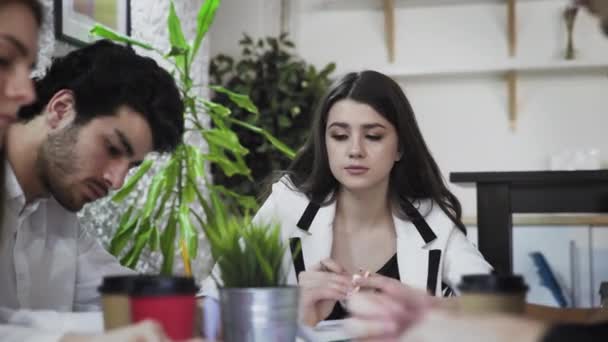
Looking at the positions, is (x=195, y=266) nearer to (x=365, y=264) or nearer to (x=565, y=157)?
(x=365, y=264)

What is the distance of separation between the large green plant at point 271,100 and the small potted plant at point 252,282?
3630 mm

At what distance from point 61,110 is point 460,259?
3.76 feet

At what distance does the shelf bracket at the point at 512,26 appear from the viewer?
5.05 meters

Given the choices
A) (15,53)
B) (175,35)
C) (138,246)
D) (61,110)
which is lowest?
(138,246)

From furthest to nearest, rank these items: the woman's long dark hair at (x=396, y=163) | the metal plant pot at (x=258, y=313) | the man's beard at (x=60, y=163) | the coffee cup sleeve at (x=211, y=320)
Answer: the woman's long dark hair at (x=396, y=163) < the man's beard at (x=60, y=163) < the coffee cup sleeve at (x=211, y=320) < the metal plant pot at (x=258, y=313)

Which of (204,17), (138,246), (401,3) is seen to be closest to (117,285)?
(138,246)

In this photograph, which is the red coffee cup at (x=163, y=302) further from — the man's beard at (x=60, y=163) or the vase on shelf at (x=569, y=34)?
the vase on shelf at (x=569, y=34)

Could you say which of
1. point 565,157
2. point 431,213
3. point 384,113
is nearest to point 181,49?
point 384,113

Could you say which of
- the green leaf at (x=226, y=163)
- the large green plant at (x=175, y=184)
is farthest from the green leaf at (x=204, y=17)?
the green leaf at (x=226, y=163)

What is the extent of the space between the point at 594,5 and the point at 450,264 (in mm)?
1068

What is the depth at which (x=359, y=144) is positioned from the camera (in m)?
2.15

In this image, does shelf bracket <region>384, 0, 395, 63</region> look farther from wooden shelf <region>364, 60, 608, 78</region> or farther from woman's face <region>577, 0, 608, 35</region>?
woman's face <region>577, 0, 608, 35</region>

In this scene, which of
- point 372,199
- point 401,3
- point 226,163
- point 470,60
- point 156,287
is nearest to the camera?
point 156,287

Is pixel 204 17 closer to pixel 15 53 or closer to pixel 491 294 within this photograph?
pixel 15 53
